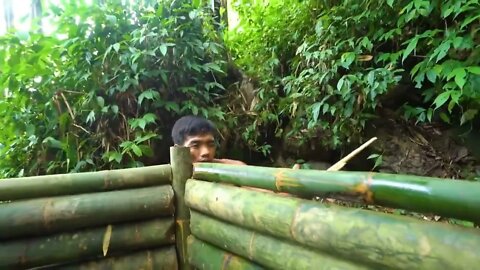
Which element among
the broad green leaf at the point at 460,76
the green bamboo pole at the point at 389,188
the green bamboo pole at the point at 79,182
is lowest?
the green bamboo pole at the point at 79,182

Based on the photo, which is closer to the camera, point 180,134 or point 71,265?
point 71,265

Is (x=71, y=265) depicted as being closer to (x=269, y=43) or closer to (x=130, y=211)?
(x=130, y=211)

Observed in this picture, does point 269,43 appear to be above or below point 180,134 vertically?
above

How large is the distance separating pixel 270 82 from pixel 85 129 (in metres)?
1.90

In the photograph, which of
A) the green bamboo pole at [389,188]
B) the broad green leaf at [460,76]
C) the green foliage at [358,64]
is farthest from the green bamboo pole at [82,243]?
the broad green leaf at [460,76]

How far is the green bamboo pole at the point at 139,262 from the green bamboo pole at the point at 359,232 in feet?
2.09

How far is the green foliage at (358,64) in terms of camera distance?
2.52 metres

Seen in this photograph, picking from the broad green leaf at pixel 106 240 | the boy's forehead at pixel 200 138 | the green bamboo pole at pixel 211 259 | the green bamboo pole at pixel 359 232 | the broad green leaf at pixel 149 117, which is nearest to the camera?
the green bamboo pole at pixel 359 232

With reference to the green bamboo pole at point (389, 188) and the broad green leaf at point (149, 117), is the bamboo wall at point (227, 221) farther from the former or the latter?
the broad green leaf at point (149, 117)

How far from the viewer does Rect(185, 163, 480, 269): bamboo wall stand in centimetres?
93

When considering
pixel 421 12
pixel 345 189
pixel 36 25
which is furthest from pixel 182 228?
pixel 36 25

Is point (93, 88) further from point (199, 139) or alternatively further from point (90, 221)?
point (90, 221)

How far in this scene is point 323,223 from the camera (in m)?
1.27

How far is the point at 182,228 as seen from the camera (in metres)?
2.30
